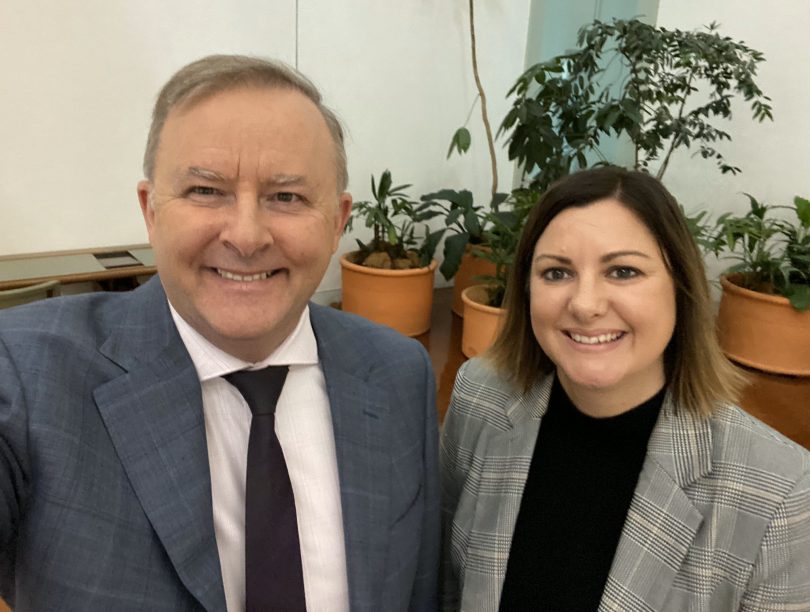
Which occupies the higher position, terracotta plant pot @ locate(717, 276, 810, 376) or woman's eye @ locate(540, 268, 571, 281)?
woman's eye @ locate(540, 268, 571, 281)

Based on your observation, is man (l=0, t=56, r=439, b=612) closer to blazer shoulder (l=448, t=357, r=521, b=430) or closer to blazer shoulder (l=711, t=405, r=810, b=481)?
blazer shoulder (l=448, t=357, r=521, b=430)

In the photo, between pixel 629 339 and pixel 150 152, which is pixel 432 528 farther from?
pixel 150 152

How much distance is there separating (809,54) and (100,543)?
4503 mm

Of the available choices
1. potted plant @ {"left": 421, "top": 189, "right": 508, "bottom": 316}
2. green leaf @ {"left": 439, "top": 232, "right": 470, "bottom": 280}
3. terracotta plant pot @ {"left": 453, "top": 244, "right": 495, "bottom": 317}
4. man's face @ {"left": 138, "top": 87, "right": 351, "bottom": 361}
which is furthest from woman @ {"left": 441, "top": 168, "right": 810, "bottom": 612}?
terracotta plant pot @ {"left": 453, "top": 244, "right": 495, "bottom": 317}

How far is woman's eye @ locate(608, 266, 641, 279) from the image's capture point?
1.30 m

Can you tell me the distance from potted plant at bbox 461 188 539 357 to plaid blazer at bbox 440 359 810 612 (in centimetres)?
203

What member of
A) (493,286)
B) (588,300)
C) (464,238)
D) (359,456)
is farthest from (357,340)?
(464,238)

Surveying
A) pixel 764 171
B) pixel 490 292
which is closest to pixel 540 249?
pixel 490 292

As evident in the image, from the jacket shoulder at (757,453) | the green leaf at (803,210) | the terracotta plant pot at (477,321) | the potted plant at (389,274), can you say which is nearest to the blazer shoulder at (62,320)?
the jacket shoulder at (757,453)

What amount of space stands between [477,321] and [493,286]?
0.87 feet

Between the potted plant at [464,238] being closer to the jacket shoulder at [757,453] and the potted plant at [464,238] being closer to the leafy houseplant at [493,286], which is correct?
the leafy houseplant at [493,286]

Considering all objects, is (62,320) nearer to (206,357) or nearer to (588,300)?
(206,357)

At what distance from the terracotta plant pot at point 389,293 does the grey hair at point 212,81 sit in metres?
2.80

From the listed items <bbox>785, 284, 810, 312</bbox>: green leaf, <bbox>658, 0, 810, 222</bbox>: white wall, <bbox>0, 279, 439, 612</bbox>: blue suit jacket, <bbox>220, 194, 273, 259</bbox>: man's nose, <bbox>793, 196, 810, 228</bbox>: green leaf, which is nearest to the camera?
<bbox>0, 279, 439, 612</bbox>: blue suit jacket
